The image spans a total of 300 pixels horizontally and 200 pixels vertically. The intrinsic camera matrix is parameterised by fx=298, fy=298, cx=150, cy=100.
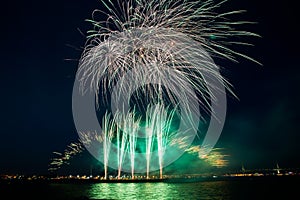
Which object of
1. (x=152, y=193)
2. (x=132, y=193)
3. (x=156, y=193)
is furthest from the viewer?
(x=132, y=193)

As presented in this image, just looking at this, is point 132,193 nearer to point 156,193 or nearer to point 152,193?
point 152,193

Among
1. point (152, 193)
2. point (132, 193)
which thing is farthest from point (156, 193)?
point (132, 193)

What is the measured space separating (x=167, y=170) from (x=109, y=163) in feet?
65.7

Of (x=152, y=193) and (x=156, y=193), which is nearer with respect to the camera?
(x=156, y=193)

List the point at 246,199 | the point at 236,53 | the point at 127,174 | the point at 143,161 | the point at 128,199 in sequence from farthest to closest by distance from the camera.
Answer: the point at 127,174
the point at 143,161
the point at 246,199
the point at 128,199
the point at 236,53

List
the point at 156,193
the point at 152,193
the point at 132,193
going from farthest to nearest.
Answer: the point at 132,193 → the point at 152,193 → the point at 156,193

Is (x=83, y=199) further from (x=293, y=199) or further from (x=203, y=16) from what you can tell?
(x=293, y=199)

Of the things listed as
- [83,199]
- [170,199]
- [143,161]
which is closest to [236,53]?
[83,199]

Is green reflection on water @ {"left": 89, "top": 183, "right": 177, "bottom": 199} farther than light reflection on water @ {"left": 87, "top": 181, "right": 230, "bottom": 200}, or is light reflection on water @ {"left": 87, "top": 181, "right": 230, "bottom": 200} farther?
light reflection on water @ {"left": 87, "top": 181, "right": 230, "bottom": 200}

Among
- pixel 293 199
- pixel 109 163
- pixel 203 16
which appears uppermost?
pixel 203 16

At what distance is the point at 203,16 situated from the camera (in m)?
22.2

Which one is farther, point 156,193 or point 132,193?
point 132,193

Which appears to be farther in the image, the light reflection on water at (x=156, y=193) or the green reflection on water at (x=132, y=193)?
the light reflection on water at (x=156, y=193)

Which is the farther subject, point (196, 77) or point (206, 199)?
point (206, 199)
